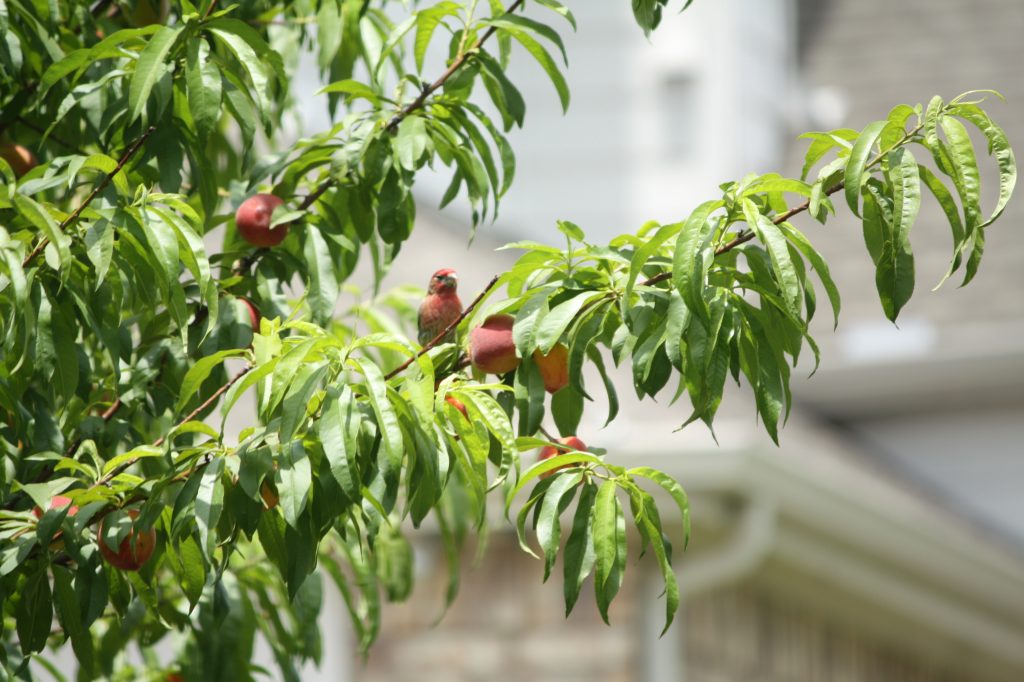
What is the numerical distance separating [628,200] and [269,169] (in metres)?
9.43

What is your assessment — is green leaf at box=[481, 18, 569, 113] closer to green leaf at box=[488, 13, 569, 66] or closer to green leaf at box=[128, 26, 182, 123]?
green leaf at box=[488, 13, 569, 66]

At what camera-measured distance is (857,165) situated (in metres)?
1.94

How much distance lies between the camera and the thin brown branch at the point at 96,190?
2.15m

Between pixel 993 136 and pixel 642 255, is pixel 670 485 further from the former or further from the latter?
pixel 993 136

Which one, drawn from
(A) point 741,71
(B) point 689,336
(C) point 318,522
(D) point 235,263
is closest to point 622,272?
(B) point 689,336

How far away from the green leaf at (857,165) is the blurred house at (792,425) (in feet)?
5.81

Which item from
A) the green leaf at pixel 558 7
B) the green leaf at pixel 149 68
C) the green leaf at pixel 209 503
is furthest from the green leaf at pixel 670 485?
the green leaf at pixel 149 68

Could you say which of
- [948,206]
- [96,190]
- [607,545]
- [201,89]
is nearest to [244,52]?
[201,89]

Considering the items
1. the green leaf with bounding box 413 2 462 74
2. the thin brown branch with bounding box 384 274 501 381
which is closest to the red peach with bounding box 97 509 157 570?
the thin brown branch with bounding box 384 274 501 381

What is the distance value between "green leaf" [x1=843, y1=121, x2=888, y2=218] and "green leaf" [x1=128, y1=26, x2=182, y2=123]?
953 millimetres

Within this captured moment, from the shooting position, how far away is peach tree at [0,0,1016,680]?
1963 mm

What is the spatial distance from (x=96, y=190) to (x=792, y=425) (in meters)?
6.35

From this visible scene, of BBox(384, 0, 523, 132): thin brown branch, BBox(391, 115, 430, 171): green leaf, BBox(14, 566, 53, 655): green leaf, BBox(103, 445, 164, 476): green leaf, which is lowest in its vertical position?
BBox(14, 566, 53, 655): green leaf

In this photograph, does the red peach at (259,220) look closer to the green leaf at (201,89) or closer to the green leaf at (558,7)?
the green leaf at (201,89)
